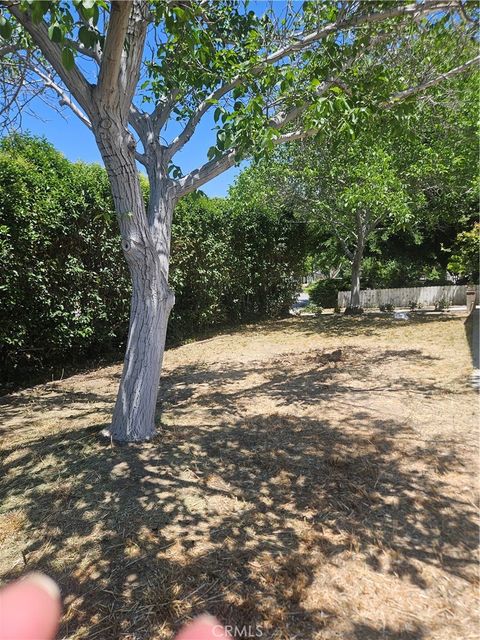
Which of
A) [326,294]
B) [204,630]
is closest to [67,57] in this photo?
[204,630]

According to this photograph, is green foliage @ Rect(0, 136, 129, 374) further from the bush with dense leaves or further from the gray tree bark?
the gray tree bark

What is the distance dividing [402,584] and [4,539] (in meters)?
2.27

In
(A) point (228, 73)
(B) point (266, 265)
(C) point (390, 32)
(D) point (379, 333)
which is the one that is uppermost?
(C) point (390, 32)

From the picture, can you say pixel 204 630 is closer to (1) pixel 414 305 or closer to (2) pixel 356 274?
(2) pixel 356 274

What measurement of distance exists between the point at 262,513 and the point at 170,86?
4258 millimetres

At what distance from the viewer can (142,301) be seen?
3646 mm

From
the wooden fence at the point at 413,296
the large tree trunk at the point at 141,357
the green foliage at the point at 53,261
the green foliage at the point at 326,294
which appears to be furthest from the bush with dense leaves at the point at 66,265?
the green foliage at the point at 326,294

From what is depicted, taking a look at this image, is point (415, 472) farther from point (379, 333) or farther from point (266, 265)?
point (266, 265)

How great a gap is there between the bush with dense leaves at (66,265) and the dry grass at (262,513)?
6.47 ft

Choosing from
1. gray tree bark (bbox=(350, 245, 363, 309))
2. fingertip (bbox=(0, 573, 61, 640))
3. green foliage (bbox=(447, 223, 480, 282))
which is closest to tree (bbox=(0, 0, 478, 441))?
fingertip (bbox=(0, 573, 61, 640))

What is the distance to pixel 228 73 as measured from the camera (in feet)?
12.0

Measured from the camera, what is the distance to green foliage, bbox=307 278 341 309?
22.8 m

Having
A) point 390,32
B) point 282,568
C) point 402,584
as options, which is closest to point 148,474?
point 282,568

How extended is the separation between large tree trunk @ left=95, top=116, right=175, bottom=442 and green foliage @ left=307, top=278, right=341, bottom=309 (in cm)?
1959
